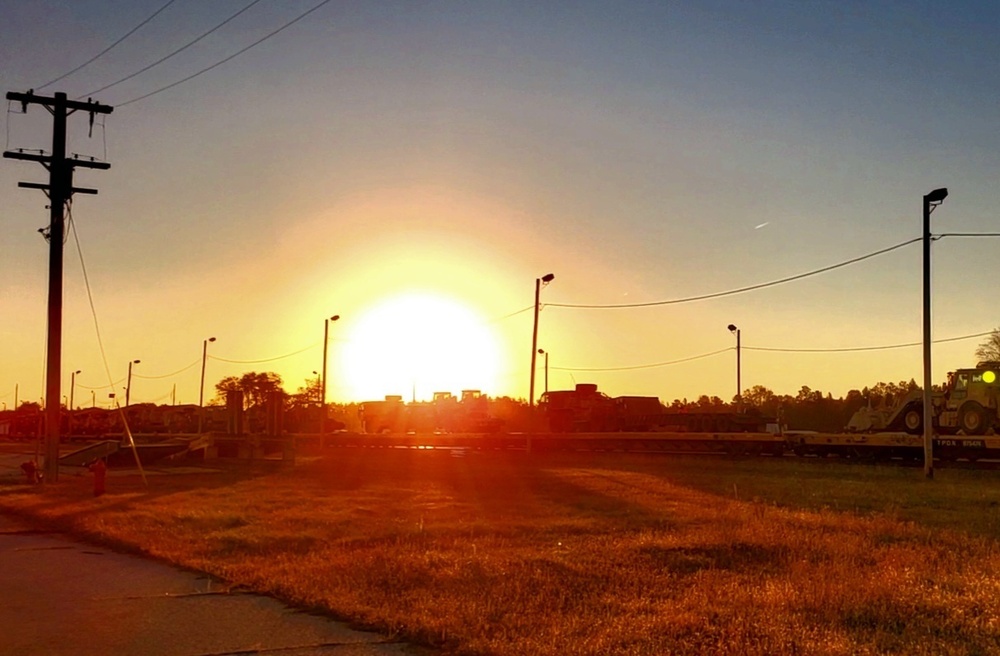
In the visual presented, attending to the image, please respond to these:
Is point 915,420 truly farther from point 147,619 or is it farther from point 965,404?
point 147,619

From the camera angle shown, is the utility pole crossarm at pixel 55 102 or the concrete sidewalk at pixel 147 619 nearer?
the concrete sidewalk at pixel 147 619

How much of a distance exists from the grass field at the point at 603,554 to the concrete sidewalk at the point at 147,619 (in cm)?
44

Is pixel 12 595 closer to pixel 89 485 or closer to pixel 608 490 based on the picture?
pixel 608 490

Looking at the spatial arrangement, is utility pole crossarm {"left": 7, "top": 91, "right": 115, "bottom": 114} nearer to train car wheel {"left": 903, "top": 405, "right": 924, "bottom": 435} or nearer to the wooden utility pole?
the wooden utility pole

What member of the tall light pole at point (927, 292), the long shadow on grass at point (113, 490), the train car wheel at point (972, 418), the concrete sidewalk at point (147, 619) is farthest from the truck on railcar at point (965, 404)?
the concrete sidewalk at point (147, 619)

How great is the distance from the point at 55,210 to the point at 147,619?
22.9m

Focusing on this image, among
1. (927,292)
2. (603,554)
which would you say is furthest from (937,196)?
(603,554)

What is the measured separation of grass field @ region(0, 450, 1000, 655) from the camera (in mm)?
8469

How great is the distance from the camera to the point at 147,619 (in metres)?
9.12

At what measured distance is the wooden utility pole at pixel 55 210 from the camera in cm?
2827

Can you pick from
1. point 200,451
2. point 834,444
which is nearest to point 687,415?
point 834,444

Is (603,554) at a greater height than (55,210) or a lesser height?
lesser

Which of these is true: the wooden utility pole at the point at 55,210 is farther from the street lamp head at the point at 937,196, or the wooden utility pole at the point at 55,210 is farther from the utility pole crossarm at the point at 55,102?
the street lamp head at the point at 937,196

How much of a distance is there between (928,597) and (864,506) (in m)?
11.1
